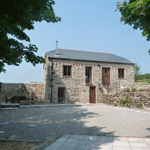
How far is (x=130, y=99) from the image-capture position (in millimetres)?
13055

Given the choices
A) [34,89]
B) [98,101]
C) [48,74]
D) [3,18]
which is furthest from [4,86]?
[3,18]

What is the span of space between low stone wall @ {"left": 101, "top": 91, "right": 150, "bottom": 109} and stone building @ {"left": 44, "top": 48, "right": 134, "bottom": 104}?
237cm

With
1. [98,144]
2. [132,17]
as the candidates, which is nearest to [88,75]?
[132,17]

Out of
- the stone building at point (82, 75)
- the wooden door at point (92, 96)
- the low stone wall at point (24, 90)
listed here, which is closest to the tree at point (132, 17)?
the stone building at point (82, 75)

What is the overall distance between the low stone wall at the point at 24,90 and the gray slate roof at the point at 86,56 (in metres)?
4.86

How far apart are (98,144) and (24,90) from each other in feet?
56.4

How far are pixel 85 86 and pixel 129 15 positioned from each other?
45.9 ft

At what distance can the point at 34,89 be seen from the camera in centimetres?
2023

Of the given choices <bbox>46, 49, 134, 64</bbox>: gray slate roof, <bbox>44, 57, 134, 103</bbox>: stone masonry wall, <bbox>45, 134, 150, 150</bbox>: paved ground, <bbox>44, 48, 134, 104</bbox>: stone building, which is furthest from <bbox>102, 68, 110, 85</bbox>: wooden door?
<bbox>45, 134, 150, 150</bbox>: paved ground

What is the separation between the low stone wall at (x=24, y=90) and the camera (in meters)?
19.8

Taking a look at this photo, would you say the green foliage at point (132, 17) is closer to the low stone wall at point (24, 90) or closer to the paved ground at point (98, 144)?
the paved ground at point (98, 144)

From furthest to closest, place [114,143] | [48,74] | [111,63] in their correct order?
[111,63] < [48,74] < [114,143]

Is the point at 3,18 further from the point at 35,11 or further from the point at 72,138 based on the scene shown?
the point at 72,138

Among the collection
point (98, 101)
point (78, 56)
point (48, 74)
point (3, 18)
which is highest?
point (78, 56)
